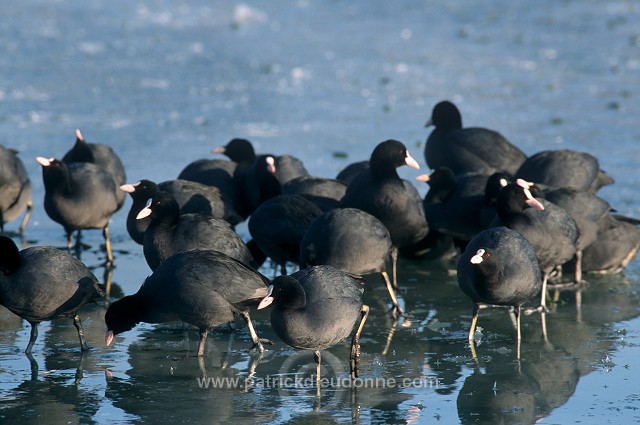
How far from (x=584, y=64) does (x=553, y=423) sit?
13357 millimetres

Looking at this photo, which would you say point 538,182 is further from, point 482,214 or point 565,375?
point 565,375

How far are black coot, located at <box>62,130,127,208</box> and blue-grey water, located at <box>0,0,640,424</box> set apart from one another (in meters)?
0.53

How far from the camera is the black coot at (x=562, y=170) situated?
32.3ft

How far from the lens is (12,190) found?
10023mm

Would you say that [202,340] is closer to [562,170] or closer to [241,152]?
[241,152]

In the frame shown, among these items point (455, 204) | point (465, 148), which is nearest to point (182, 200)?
point (455, 204)

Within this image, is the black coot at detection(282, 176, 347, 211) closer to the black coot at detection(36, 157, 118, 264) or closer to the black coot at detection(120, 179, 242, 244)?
the black coot at detection(120, 179, 242, 244)

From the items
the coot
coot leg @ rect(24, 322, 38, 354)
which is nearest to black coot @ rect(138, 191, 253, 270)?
coot leg @ rect(24, 322, 38, 354)

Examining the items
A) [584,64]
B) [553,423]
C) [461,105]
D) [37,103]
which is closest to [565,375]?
[553,423]

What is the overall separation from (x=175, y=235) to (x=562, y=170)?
162 inches

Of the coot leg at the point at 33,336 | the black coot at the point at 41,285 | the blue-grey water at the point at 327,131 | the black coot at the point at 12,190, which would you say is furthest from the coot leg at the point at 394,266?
the black coot at the point at 12,190

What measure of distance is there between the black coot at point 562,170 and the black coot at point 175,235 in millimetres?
3479

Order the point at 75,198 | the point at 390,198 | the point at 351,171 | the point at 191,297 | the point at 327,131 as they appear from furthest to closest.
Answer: the point at 327,131, the point at 351,171, the point at 75,198, the point at 390,198, the point at 191,297

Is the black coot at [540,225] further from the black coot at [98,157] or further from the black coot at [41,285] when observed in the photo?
the black coot at [98,157]
